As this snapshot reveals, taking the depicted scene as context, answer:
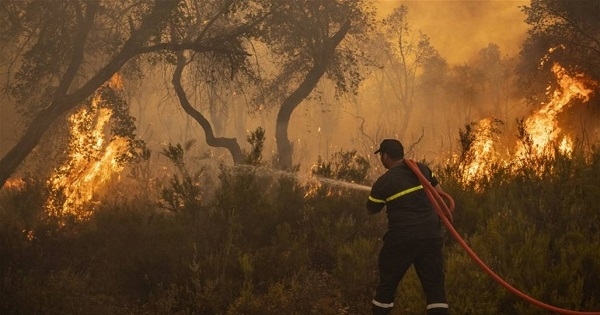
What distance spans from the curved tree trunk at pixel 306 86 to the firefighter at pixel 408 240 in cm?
1045

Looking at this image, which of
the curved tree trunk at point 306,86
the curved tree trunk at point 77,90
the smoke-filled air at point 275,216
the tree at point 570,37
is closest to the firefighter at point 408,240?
the smoke-filled air at point 275,216

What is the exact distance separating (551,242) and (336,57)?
11086 mm

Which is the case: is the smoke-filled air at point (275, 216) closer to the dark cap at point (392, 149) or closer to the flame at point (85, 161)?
the flame at point (85, 161)

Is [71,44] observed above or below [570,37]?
below

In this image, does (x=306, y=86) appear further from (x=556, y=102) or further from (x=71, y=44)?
(x=556, y=102)

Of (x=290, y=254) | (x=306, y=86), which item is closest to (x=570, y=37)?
(x=306, y=86)

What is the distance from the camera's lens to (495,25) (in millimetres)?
33656

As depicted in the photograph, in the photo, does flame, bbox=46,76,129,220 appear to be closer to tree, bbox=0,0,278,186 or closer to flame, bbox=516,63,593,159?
tree, bbox=0,0,278,186

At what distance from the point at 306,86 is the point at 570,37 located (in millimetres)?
8346

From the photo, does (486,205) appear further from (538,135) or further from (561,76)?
(561,76)

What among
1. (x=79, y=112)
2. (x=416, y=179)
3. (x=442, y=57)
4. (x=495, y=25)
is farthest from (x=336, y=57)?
(x=442, y=57)

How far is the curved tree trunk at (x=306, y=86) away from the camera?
51.5ft

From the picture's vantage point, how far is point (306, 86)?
15.7 meters

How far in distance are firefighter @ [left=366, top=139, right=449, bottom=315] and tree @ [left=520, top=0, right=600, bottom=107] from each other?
40.7ft
